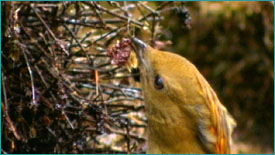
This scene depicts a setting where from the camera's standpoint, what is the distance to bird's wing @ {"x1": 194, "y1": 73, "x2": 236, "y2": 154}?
3080 millimetres

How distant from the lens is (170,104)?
10.5 ft

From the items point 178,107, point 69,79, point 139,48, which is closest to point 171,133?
point 178,107

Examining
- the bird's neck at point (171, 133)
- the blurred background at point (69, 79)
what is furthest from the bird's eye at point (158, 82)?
the blurred background at point (69, 79)

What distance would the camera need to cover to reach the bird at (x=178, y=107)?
308 centimetres

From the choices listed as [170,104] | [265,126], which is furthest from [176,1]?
[265,126]

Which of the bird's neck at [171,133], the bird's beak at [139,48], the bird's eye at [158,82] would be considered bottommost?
the bird's neck at [171,133]

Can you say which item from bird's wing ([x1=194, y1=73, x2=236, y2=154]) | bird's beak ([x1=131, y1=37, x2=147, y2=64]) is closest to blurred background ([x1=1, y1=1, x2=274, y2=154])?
bird's beak ([x1=131, y1=37, x2=147, y2=64])

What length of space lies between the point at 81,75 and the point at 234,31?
407cm

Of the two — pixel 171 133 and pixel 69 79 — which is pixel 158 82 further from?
pixel 69 79

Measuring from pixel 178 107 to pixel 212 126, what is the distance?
0.61 feet

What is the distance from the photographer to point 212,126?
3117 mm

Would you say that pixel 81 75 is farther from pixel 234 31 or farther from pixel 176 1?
pixel 234 31

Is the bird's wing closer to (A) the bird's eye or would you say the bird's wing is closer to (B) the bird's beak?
(A) the bird's eye

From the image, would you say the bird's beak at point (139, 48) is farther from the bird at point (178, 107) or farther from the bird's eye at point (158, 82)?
the bird's eye at point (158, 82)
